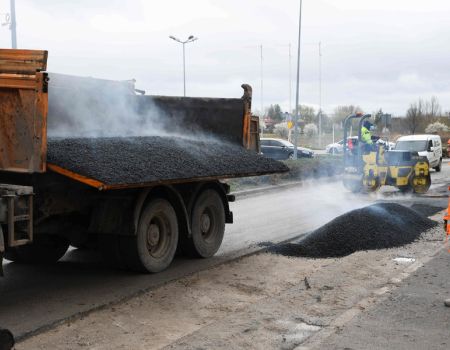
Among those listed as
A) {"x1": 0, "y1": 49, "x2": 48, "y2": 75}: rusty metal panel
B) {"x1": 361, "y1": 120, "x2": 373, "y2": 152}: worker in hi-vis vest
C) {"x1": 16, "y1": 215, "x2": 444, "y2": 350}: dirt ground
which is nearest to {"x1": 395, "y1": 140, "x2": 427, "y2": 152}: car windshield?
{"x1": 361, "y1": 120, "x2": 373, "y2": 152}: worker in hi-vis vest

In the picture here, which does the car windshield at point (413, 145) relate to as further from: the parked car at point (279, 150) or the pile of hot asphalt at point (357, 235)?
the pile of hot asphalt at point (357, 235)

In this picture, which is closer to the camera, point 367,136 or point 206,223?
point 206,223

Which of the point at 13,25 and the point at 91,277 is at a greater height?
the point at 13,25

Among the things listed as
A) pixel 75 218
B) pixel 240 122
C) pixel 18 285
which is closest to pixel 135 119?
pixel 240 122

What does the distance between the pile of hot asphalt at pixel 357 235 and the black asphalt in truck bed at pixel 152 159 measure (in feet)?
3.83

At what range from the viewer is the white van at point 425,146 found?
1129 inches

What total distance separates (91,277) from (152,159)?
1579 millimetres

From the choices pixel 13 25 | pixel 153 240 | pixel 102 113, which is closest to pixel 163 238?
pixel 153 240

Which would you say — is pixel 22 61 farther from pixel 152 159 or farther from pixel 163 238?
pixel 163 238

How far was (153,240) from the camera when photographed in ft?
24.8

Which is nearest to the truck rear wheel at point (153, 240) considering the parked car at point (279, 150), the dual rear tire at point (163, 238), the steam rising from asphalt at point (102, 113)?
the dual rear tire at point (163, 238)

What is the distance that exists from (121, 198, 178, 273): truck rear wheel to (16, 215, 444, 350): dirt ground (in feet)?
1.65

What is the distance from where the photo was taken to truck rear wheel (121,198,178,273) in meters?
7.18

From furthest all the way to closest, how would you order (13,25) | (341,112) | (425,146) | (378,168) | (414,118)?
(341,112), (414,118), (425,146), (13,25), (378,168)
